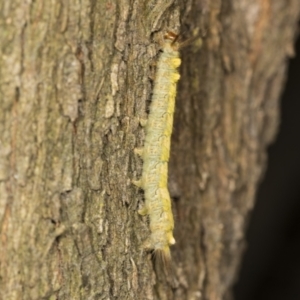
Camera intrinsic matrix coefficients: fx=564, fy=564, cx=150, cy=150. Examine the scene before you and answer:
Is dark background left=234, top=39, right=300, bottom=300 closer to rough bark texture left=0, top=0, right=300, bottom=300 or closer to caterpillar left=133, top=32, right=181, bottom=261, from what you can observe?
rough bark texture left=0, top=0, right=300, bottom=300

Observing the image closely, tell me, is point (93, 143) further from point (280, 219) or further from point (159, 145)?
point (280, 219)

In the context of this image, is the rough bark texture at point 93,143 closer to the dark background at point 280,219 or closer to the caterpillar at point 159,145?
the caterpillar at point 159,145

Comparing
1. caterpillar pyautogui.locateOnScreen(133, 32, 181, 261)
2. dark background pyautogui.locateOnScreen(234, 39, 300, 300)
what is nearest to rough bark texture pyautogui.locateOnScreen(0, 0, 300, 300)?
caterpillar pyautogui.locateOnScreen(133, 32, 181, 261)

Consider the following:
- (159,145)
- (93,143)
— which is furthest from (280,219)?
(93,143)

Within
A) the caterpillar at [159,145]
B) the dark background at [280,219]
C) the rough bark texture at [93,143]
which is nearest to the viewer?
the rough bark texture at [93,143]

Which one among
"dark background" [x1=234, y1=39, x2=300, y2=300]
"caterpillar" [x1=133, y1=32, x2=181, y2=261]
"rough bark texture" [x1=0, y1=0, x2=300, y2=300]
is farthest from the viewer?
"dark background" [x1=234, y1=39, x2=300, y2=300]

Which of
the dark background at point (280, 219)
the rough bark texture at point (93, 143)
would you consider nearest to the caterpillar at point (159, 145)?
the rough bark texture at point (93, 143)
